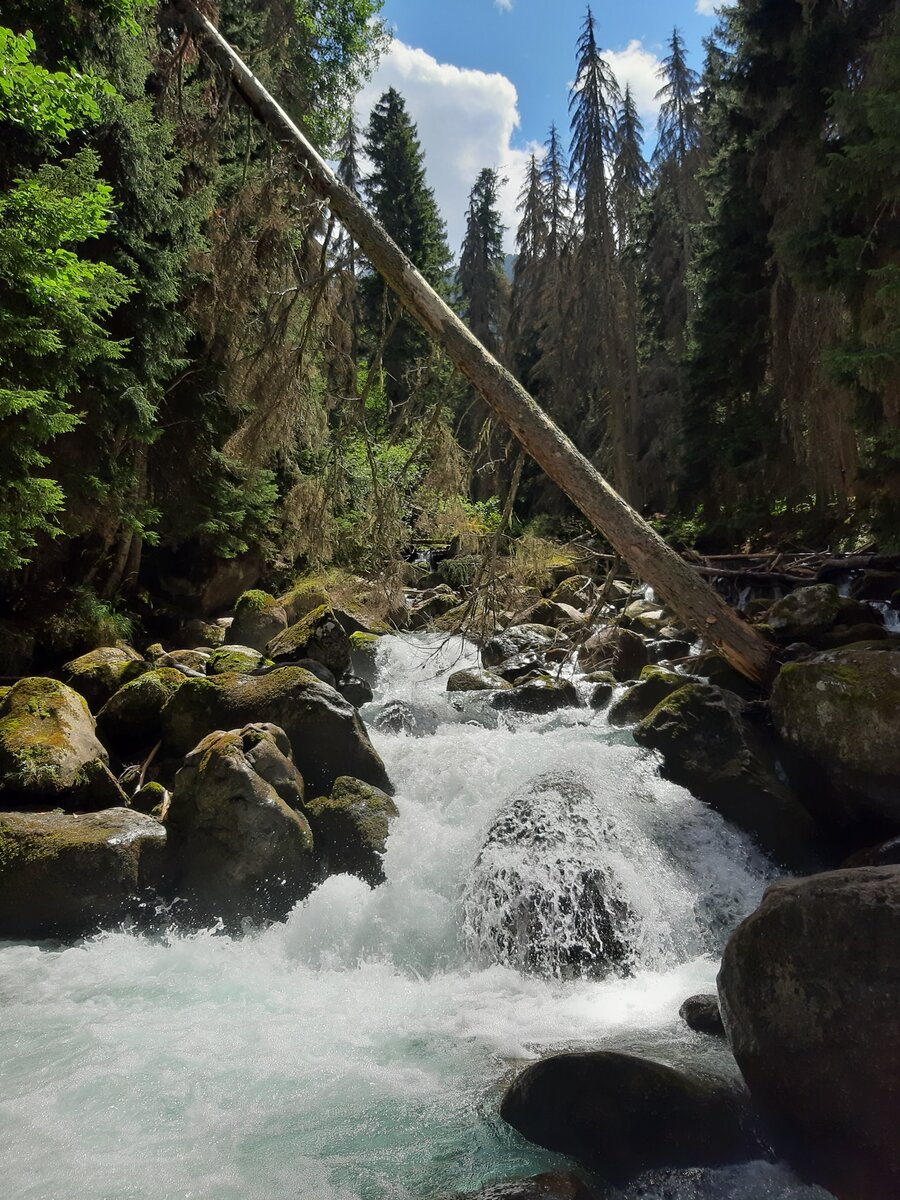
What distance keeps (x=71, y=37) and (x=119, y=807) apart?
8.06 meters

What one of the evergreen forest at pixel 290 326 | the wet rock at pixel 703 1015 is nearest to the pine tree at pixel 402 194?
the evergreen forest at pixel 290 326

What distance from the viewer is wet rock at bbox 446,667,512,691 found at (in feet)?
37.1

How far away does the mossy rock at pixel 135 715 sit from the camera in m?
7.85

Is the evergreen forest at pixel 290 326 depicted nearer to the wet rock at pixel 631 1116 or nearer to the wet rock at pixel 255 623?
the wet rock at pixel 255 623

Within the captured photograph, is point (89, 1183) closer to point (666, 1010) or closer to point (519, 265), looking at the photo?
point (666, 1010)

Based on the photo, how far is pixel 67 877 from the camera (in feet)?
18.5

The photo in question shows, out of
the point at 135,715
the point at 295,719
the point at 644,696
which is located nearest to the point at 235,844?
the point at 295,719

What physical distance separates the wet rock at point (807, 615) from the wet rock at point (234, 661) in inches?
254

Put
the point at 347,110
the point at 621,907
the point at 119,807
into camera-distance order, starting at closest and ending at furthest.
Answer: the point at 621,907, the point at 119,807, the point at 347,110

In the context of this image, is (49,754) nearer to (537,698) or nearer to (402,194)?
(537,698)

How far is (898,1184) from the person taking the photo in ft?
9.70

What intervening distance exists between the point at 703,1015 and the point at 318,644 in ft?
21.7

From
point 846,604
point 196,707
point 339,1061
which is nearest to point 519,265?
point 846,604

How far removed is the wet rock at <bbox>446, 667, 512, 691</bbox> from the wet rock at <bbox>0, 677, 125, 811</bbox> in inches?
211
